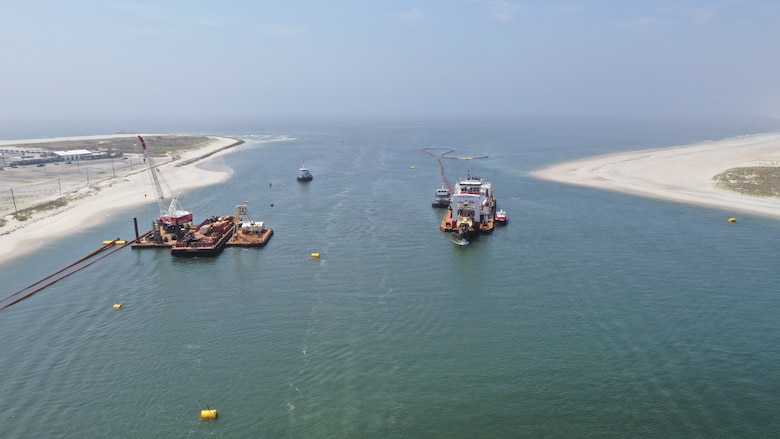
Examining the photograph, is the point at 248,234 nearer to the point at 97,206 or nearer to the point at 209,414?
the point at 97,206

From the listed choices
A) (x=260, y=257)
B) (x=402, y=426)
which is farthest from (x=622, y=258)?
(x=260, y=257)

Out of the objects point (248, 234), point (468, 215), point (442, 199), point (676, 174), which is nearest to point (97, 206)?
point (248, 234)

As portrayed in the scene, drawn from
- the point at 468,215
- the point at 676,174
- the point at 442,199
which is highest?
the point at 676,174

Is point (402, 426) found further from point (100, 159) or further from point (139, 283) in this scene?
point (100, 159)

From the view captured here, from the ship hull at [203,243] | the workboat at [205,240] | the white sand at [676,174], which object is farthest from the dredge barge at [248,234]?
the white sand at [676,174]

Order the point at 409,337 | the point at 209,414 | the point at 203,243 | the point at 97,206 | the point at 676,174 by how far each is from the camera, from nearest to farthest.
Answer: the point at 209,414 → the point at 409,337 → the point at 203,243 → the point at 97,206 → the point at 676,174

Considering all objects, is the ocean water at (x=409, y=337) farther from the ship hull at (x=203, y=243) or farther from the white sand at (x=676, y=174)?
the white sand at (x=676, y=174)
